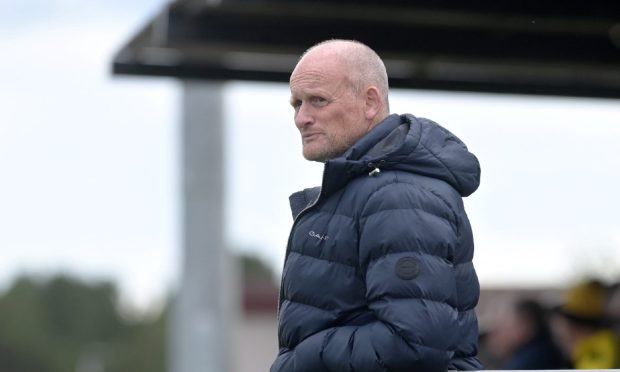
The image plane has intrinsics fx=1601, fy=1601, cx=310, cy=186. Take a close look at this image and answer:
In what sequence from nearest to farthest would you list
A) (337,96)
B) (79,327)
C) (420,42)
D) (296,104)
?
(337,96), (296,104), (420,42), (79,327)

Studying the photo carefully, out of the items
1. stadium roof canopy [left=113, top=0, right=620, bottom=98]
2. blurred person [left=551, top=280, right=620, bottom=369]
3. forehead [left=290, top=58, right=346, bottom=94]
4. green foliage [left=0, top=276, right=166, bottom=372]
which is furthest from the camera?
green foliage [left=0, top=276, right=166, bottom=372]

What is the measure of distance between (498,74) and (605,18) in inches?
41.6

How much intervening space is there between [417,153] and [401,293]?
39 cm

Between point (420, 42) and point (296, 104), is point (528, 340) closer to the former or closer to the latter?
point (420, 42)

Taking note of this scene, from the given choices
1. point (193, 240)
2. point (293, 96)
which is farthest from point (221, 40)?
point (293, 96)

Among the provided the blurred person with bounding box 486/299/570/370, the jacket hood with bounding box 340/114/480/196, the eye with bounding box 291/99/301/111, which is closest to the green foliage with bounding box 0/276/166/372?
the blurred person with bounding box 486/299/570/370

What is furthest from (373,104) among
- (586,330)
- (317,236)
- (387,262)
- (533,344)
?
(533,344)

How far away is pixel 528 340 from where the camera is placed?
989 centimetres

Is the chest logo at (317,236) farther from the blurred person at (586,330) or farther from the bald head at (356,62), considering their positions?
the blurred person at (586,330)

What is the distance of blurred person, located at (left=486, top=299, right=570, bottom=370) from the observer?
31.8 feet

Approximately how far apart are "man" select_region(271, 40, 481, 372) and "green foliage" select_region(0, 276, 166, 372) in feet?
296

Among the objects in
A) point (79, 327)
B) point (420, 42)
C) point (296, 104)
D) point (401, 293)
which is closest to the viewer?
point (401, 293)

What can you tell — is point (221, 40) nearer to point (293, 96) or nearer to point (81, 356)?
point (293, 96)

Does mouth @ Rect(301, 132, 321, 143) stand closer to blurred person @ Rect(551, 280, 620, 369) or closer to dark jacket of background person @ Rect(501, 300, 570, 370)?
blurred person @ Rect(551, 280, 620, 369)
